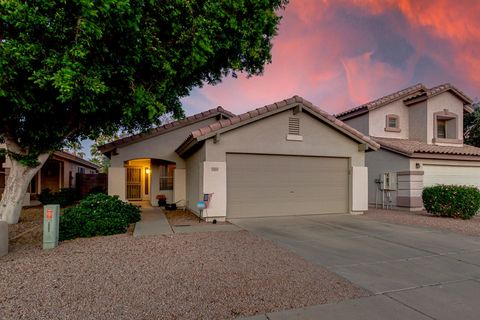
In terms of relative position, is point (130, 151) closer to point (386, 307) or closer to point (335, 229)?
point (335, 229)

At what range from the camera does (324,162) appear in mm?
11695

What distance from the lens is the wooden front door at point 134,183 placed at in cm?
1851

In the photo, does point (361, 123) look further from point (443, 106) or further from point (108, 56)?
point (108, 56)

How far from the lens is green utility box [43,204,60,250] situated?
6.19 m

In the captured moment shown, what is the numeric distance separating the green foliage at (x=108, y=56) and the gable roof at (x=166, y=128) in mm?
2596

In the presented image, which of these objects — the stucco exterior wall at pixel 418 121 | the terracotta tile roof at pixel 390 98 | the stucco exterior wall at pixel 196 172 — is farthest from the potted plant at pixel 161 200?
the stucco exterior wall at pixel 418 121

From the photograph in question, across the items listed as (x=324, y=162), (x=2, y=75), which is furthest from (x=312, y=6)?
(x=2, y=75)

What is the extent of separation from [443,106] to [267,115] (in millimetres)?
13013

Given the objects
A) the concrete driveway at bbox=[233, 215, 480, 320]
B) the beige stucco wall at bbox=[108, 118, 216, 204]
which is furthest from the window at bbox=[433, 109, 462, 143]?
the beige stucco wall at bbox=[108, 118, 216, 204]

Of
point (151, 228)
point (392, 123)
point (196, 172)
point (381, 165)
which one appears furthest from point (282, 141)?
point (392, 123)

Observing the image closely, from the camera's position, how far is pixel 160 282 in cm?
417

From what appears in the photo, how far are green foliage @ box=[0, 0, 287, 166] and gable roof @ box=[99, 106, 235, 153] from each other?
2596mm

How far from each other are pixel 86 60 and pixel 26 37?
1.21m

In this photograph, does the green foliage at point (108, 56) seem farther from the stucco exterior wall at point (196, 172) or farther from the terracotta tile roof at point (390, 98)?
the terracotta tile roof at point (390, 98)
